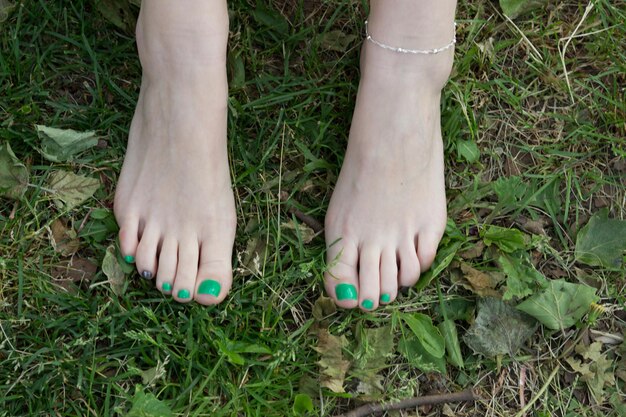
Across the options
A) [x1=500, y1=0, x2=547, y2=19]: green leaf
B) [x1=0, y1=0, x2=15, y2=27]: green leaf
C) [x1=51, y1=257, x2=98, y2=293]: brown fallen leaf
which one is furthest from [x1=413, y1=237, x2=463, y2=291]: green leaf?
[x1=0, y1=0, x2=15, y2=27]: green leaf

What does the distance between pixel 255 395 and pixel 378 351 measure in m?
0.29

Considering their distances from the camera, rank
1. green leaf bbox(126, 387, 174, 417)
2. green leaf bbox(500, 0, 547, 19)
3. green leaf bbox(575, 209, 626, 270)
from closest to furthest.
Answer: green leaf bbox(126, 387, 174, 417)
green leaf bbox(575, 209, 626, 270)
green leaf bbox(500, 0, 547, 19)

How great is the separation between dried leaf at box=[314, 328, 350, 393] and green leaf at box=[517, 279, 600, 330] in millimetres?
417

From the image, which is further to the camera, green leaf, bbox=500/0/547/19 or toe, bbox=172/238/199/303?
green leaf, bbox=500/0/547/19

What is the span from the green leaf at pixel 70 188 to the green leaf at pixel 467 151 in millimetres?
851

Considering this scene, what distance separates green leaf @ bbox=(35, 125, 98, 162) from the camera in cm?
174

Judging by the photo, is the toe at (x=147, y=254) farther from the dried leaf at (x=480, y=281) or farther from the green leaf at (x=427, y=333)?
the dried leaf at (x=480, y=281)

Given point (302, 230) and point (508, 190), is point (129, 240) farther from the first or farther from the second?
point (508, 190)

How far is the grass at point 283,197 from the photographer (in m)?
1.65

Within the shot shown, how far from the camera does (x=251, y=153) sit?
1797mm

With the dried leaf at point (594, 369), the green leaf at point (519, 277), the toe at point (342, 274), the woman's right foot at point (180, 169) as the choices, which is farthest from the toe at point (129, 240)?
the dried leaf at point (594, 369)

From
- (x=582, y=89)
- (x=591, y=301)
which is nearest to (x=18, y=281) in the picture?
(x=591, y=301)

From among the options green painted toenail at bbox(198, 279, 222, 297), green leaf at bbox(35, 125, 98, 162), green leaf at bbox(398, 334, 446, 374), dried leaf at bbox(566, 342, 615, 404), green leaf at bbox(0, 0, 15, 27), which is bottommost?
dried leaf at bbox(566, 342, 615, 404)

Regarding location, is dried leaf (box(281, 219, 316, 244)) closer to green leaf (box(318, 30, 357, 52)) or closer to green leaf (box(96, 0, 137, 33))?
green leaf (box(318, 30, 357, 52))
